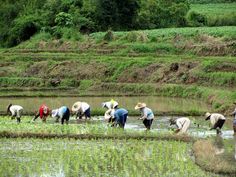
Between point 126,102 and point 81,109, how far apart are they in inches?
167

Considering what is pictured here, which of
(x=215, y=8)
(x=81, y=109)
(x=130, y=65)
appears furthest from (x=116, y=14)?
(x=81, y=109)

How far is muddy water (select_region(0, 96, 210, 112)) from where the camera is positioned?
795 inches

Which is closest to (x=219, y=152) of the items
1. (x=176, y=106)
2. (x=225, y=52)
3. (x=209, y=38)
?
(x=176, y=106)

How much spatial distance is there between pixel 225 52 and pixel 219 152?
16797 millimetres

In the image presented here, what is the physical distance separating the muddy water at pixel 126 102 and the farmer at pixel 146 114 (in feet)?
12.6

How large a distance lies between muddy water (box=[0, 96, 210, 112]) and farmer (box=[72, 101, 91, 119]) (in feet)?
8.55

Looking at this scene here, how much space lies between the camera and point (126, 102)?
21.6m

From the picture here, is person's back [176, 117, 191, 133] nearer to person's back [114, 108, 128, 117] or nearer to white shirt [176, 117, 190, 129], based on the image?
white shirt [176, 117, 190, 129]

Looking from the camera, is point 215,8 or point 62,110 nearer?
point 62,110

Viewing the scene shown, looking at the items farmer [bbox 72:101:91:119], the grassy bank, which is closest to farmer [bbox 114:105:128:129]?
farmer [bbox 72:101:91:119]

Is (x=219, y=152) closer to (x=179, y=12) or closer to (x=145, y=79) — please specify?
(x=145, y=79)

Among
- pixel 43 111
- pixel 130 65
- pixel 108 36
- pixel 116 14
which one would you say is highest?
pixel 116 14

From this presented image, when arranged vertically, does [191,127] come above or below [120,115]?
below

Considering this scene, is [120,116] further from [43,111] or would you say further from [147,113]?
[43,111]
